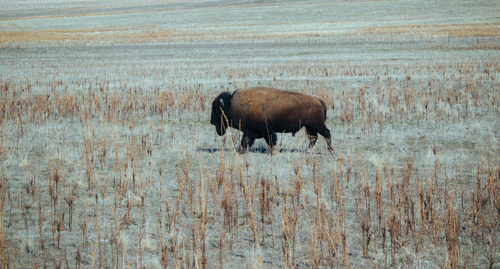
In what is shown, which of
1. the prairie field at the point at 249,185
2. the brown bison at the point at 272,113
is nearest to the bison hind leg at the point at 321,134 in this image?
the brown bison at the point at 272,113

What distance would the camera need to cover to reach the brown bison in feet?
24.8

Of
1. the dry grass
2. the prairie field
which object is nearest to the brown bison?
the prairie field

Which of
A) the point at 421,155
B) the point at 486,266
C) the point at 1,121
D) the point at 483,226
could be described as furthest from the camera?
the point at 1,121

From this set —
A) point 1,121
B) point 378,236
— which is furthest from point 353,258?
point 1,121

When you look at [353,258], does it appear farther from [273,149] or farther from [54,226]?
[273,149]

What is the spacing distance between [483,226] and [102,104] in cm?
1044

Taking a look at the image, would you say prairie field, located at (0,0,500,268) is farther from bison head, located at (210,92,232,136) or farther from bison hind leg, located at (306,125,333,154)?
bison head, located at (210,92,232,136)

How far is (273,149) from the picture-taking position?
24.4ft

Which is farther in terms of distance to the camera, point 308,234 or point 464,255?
point 308,234

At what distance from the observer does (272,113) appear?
299 inches

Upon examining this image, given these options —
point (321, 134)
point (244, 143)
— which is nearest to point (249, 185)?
point (244, 143)

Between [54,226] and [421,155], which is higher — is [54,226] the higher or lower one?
the higher one

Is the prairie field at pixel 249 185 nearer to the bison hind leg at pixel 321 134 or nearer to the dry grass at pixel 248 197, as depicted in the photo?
the dry grass at pixel 248 197

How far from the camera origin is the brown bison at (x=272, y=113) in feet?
24.8
